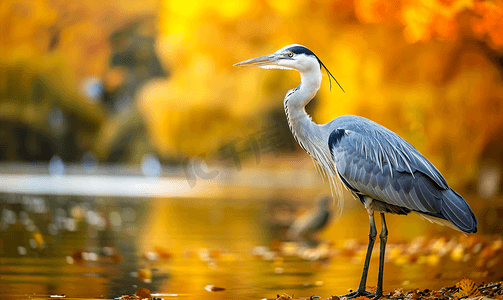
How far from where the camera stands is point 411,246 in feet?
21.5

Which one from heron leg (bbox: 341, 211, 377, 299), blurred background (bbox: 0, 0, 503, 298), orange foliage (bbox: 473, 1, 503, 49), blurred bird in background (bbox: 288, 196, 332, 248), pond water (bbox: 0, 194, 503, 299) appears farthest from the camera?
blurred bird in background (bbox: 288, 196, 332, 248)

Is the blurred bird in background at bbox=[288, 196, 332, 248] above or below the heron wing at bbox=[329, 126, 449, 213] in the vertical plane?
above

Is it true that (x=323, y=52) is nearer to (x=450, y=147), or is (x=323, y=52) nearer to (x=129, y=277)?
(x=450, y=147)

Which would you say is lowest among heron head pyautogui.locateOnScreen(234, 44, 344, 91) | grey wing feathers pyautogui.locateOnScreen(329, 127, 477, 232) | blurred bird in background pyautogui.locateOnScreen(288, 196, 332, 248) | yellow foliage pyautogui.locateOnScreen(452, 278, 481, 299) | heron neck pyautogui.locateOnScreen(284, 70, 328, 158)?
yellow foliage pyautogui.locateOnScreen(452, 278, 481, 299)

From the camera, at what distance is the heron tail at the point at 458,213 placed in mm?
3295

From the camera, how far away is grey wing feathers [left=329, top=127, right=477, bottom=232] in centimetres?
337

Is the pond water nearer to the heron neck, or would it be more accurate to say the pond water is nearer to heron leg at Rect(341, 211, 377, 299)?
heron leg at Rect(341, 211, 377, 299)

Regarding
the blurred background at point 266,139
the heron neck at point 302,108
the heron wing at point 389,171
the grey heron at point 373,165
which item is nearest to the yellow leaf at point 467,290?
the grey heron at point 373,165

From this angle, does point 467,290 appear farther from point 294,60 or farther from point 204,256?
point 204,256

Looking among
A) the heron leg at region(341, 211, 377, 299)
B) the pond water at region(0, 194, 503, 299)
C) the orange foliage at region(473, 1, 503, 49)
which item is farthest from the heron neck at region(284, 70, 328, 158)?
the orange foliage at region(473, 1, 503, 49)

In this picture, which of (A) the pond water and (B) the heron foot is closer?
(B) the heron foot

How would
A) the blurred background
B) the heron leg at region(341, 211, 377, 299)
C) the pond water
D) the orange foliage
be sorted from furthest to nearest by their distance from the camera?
the orange foliage
the blurred background
the pond water
the heron leg at region(341, 211, 377, 299)

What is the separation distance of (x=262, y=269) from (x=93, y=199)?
8269 mm

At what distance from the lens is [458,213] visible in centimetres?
332
